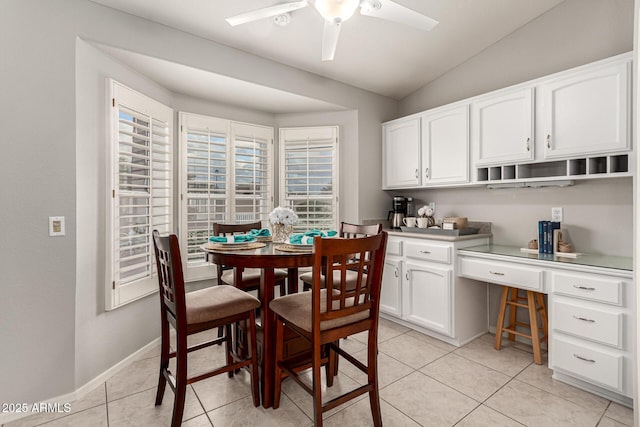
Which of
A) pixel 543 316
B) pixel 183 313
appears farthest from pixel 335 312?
pixel 543 316

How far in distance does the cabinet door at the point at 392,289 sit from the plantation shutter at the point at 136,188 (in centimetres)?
228

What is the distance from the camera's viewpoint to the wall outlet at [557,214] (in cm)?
271

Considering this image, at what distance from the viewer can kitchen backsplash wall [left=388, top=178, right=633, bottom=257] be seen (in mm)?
2395

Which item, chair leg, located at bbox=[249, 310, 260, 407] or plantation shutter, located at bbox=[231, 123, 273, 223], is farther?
plantation shutter, located at bbox=[231, 123, 273, 223]

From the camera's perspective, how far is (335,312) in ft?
5.40

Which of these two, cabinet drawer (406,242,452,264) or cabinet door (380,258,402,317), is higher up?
cabinet drawer (406,242,452,264)

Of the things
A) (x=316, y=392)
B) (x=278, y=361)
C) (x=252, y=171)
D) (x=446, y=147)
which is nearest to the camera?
(x=316, y=392)

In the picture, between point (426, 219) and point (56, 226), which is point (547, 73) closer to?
point (426, 219)

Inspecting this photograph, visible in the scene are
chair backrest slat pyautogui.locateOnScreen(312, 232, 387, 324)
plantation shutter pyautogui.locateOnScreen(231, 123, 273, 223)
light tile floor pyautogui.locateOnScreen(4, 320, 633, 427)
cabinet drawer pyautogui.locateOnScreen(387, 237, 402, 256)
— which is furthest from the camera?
plantation shutter pyautogui.locateOnScreen(231, 123, 273, 223)

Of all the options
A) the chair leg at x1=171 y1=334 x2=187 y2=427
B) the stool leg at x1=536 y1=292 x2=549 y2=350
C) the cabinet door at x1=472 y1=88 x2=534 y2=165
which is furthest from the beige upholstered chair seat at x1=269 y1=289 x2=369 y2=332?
the cabinet door at x1=472 y1=88 x2=534 y2=165

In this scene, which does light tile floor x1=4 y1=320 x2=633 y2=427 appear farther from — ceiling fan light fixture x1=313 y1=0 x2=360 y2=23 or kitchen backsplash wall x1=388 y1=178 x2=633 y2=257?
ceiling fan light fixture x1=313 y1=0 x2=360 y2=23

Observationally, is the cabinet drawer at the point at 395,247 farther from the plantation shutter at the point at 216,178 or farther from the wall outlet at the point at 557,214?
the plantation shutter at the point at 216,178

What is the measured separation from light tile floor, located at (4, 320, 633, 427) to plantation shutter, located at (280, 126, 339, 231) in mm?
1736

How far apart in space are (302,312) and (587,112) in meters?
2.50
